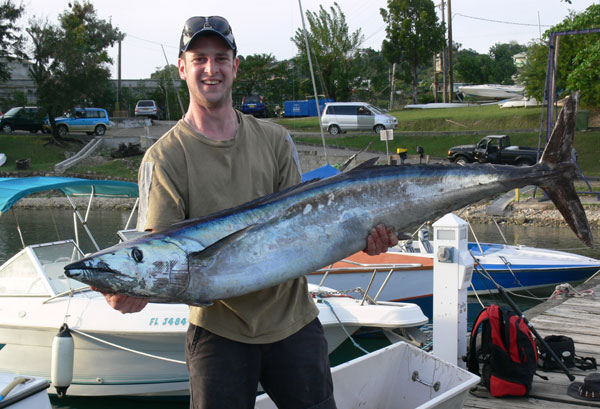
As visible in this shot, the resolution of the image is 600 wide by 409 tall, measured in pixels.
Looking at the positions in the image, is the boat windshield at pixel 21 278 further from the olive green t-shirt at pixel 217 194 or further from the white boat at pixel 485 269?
the olive green t-shirt at pixel 217 194

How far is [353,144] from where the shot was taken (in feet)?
112

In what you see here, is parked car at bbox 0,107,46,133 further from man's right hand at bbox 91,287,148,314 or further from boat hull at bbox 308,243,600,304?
man's right hand at bbox 91,287,148,314

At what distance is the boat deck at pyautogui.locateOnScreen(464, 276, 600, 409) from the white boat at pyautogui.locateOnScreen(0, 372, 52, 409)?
3610mm

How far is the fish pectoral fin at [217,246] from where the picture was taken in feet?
7.77

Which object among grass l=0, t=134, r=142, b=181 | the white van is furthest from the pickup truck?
grass l=0, t=134, r=142, b=181

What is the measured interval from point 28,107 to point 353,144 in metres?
22.8

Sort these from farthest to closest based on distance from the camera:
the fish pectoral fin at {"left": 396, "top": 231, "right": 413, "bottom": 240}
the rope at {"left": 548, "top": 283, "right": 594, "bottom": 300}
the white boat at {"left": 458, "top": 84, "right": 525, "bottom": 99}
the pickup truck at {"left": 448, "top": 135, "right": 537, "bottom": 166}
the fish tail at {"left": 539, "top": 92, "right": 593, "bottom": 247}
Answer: the white boat at {"left": 458, "top": 84, "right": 525, "bottom": 99} → the pickup truck at {"left": 448, "top": 135, "right": 537, "bottom": 166} → the rope at {"left": 548, "top": 283, "right": 594, "bottom": 300} → the fish tail at {"left": 539, "top": 92, "right": 593, "bottom": 247} → the fish pectoral fin at {"left": 396, "top": 231, "right": 413, "bottom": 240}

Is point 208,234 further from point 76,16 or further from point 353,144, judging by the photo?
point 76,16

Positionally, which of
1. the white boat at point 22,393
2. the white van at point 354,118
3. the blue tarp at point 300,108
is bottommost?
the white boat at point 22,393

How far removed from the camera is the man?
2.62m

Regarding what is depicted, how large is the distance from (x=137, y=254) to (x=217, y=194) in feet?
1.62

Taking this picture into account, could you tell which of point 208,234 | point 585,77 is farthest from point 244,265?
point 585,77

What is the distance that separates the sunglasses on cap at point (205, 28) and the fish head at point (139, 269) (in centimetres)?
94

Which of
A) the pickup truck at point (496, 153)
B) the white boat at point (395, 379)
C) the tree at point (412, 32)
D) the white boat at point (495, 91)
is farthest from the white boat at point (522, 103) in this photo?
the white boat at point (395, 379)
